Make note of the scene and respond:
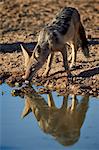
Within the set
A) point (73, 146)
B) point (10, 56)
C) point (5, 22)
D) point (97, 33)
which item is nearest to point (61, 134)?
point (73, 146)

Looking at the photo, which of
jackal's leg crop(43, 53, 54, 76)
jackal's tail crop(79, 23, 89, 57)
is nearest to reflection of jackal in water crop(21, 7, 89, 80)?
jackal's leg crop(43, 53, 54, 76)

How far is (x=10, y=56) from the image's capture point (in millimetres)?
12641

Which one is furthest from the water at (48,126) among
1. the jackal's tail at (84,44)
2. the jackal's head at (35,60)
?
the jackal's tail at (84,44)

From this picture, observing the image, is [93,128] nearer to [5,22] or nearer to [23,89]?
[23,89]

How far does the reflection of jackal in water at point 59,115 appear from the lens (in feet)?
28.8

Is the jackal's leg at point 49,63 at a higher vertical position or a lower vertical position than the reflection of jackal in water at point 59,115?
lower

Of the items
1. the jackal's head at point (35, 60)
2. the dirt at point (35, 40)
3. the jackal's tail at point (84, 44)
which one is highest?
the jackal's head at point (35, 60)

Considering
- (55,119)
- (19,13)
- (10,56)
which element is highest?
(55,119)

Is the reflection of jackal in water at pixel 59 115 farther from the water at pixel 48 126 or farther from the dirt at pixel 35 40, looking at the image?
the dirt at pixel 35 40

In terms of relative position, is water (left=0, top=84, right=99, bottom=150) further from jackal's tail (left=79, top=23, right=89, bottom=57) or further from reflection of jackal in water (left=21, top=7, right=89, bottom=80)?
jackal's tail (left=79, top=23, right=89, bottom=57)

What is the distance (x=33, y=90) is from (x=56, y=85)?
1.48 feet

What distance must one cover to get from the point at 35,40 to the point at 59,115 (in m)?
4.13

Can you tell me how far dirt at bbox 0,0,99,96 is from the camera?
36.9 ft

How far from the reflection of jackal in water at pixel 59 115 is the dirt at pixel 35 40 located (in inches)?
20.0
